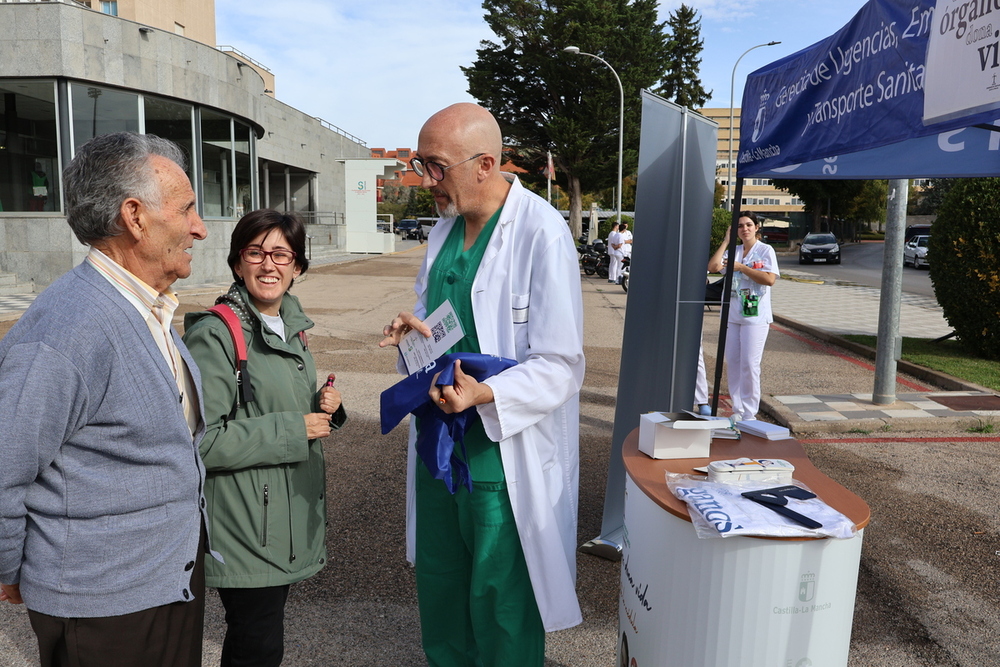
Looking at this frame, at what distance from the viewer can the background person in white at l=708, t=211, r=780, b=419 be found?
20.4 feet

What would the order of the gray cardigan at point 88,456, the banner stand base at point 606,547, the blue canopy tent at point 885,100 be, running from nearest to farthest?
the gray cardigan at point 88,456 < the blue canopy tent at point 885,100 < the banner stand base at point 606,547

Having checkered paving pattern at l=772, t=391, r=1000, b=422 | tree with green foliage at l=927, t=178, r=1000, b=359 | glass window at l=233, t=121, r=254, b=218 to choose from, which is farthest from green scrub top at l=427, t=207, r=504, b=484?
glass window at l=233, t=121, r=254, b=218

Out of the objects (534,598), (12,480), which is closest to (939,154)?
(534,598)

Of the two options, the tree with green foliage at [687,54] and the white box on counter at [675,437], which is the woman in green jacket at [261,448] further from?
the tree with green foliage at [687,54]

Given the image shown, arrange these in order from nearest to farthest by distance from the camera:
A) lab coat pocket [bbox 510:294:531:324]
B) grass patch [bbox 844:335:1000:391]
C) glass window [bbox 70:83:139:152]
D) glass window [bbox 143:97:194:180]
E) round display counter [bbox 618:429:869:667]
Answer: round display counter [bbox 618:429:869:667] < lab coat pocket [bbox 510:294:531:324] < grass patch [bbox 844:335:1000:391] < glass window [bbox 70:83:139:152] < glass window [bbox 143:97:194:180]

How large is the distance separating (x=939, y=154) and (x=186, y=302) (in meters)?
13.7

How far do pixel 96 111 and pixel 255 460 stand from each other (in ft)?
60.2

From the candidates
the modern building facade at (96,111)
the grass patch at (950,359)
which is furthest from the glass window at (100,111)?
the grass patch at (950,359)

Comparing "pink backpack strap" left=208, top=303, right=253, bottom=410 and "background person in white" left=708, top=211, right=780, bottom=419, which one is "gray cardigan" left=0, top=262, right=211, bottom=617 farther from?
"background person in white" left=708, top=211, right=780, bottom=419

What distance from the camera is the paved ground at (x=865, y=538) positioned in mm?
3150

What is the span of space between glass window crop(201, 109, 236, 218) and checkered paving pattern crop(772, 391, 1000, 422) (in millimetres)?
16938

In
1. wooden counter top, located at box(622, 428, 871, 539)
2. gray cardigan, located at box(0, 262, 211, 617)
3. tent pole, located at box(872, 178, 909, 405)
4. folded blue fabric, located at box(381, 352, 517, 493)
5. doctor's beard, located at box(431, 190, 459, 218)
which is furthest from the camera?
tent pole, located at box(872, 178, 909, 405)

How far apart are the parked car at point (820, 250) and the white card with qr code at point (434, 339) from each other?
36.4 m

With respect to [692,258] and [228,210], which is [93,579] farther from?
[228,210]
